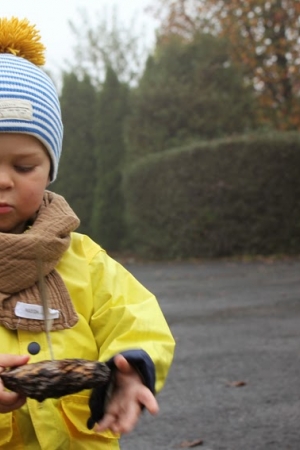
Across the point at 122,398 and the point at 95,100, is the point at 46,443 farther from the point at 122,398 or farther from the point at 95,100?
the point at 95,100

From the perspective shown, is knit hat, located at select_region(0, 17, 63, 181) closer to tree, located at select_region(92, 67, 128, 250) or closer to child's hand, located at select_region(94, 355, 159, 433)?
child's hand, located at select_region(94, 355, 159, 433)

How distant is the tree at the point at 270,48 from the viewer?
25078mm

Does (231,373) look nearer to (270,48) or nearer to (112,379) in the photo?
(112,379)

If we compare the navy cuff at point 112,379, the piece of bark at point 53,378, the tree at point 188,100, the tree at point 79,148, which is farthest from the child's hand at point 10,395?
the tree at point 79,148

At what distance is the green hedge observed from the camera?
17.8 metres

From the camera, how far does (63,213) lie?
2.43m

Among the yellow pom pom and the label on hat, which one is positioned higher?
the yellow pom pom

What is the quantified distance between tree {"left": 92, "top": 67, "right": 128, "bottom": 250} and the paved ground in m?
10.6

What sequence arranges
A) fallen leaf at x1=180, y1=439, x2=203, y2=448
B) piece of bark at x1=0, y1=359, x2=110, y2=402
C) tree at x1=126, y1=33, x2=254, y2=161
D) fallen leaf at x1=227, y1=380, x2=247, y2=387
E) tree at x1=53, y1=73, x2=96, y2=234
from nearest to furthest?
1. piece of bark at x1=0, y1=359, x2=110, y2=402
2. fallen leaf at x1=180, y1=439, x2=203, y2=448
3. fallen leaf at x1=227, y1=380, x2=247, y2=387
4. tree at x1=126, y1=33, x2=254, y2=161
5. tree at x1=53, y1=73, x2=96, y2=234

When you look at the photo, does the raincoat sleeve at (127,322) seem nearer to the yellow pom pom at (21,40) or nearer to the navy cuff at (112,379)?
the navy cuff at (112,379)

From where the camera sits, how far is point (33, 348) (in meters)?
2.26

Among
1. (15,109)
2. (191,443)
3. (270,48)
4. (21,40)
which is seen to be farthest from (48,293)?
(270,48)

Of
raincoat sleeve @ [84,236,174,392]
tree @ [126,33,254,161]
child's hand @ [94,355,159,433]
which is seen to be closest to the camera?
child's hand @ [94,355,159,433]

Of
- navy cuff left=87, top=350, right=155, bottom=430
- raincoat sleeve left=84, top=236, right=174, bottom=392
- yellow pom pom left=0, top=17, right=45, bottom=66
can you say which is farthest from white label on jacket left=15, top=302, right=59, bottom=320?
yellow pom pom left=0, top=17, right=45, bottom=66
